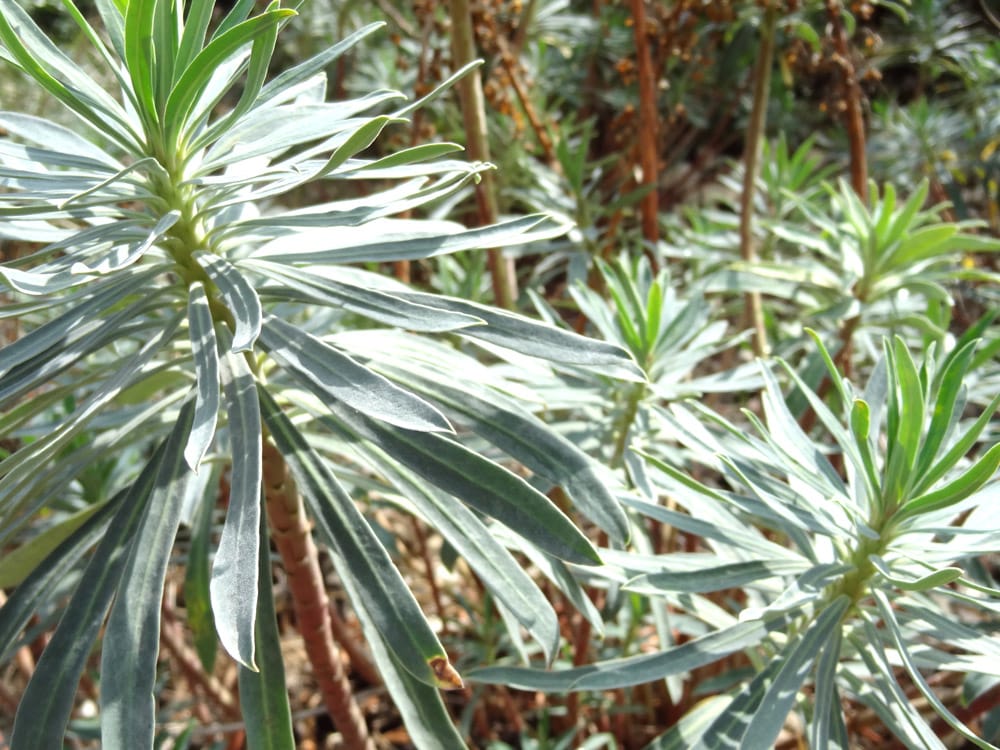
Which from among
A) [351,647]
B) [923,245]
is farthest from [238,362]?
[923,245]

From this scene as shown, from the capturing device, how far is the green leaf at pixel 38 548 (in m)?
0.96

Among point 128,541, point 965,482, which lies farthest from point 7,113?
point 965,482

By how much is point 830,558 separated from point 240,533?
64 cm

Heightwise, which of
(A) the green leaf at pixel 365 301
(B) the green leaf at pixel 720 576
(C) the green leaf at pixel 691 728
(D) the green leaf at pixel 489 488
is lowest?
(C) the green leaf at pixel 691 728

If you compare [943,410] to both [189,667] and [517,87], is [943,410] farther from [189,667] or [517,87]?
[189,667]

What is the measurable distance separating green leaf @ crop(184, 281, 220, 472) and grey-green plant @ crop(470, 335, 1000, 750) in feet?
1.32

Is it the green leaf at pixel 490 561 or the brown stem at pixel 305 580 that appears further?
the brown stem at pixel 305 580

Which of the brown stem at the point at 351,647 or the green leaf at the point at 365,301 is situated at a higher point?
the green leaf at the point at 365,301

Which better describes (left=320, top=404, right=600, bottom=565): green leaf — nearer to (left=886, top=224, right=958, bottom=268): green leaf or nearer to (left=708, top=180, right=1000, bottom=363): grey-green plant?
(left=708, top=180, right=1000, bottom=363): grey-green plant

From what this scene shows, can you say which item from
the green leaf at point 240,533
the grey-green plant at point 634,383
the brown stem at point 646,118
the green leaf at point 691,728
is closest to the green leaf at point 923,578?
the green leaf at point 691,728

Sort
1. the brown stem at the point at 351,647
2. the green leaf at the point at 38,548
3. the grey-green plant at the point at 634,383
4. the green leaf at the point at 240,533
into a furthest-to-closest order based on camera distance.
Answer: the brown stem at the point at 351,647, the grey-green plant at the point at 634,383, the green leaf at the point at 38,548, the green leaf at the point at 240,533

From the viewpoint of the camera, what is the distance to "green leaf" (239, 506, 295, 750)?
0.78 m

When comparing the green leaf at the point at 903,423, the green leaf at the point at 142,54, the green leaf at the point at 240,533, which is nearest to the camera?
the green leaf at the point at 240,533

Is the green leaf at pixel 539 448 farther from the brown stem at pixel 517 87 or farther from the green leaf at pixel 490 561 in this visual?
the brown stem at pixel 517 87
